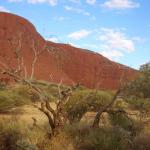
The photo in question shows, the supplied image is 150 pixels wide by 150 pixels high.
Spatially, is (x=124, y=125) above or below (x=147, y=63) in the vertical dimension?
below

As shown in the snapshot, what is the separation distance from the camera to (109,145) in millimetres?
13070

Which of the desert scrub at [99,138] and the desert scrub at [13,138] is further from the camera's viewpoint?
the desert scrub at [99,138]

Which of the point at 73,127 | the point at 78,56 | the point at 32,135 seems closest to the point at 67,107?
the point at 73,127

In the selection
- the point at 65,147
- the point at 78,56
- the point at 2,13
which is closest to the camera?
Answer: the point at 65,147

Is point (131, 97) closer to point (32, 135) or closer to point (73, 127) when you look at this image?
point (73, 127)

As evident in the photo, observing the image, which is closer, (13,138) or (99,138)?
(13,138)

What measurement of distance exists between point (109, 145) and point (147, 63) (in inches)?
483

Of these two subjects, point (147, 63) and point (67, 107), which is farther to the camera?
point (147, 63)

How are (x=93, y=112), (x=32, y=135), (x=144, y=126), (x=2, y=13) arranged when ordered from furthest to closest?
(x=2, y=13) < (x=93, y=112) < (x=144, y=126) < (x=32, y=135)

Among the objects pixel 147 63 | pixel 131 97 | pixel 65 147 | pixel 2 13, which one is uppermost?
pixel 2 13

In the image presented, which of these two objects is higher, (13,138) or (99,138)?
(99,138)

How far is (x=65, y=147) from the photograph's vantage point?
12.6 metres

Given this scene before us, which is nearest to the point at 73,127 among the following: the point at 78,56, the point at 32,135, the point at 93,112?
the point at 32,135

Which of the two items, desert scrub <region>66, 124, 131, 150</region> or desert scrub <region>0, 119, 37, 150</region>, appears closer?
desert scrub <region>0, 119, 37, 150</region>
